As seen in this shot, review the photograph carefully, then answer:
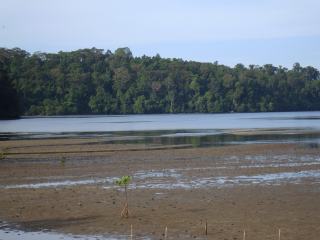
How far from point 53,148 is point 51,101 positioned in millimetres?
139209

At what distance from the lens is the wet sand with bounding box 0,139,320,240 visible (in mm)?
16797

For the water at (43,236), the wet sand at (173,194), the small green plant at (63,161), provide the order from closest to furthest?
the water at (43,236) < the wet sand at (173,194) < the small green plant at (63,161)

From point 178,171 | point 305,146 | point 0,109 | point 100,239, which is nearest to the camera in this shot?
point 100,239

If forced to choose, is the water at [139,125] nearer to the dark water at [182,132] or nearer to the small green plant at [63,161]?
the dark water at [182,132]

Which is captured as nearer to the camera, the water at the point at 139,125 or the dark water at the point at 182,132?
the dark water at the point at 182,132

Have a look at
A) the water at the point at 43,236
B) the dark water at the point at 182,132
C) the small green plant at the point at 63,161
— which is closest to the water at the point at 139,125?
the dark water at the point at 182,132

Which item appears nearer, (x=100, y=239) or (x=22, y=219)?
(x=100, y=239)

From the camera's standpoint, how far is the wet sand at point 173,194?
55.1ft

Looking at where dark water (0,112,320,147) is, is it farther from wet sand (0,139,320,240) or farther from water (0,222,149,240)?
water (0,222,149,240)

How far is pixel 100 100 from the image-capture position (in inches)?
7736

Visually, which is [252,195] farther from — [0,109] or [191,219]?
[0,109]

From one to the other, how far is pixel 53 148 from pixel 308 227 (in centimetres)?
3387

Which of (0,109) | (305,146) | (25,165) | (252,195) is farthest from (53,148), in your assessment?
(0,109)

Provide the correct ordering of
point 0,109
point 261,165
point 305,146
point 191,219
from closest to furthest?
point 191,219 → point 261,165 → point 305,146 → point 0,109
